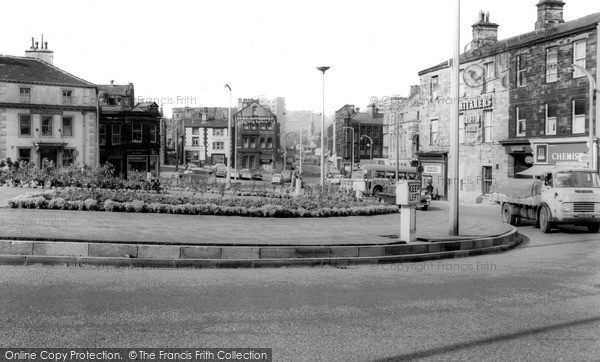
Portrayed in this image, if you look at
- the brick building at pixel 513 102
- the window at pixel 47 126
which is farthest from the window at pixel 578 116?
the window at pixel 47 126

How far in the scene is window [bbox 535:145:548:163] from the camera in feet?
120

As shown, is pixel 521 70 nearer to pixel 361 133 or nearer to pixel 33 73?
pixel 33 73

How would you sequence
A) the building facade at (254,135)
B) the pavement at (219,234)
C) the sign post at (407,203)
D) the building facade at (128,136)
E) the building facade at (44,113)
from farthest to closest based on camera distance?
1. the building facade at (254,135)
2. the building facade at (128,136)
3. the building facade at (44,113)
4. the sign post at (407,203)
5. the pavement at (219,234)

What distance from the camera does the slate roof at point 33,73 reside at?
51.2m

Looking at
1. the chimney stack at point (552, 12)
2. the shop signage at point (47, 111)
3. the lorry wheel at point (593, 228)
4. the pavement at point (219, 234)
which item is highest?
the chimney stack at point (552, 12)

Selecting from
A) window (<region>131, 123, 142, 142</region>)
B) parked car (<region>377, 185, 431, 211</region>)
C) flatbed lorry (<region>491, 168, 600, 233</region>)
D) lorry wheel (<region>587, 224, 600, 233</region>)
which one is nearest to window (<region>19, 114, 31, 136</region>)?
window (<region>131, 123, 142, 142</region>)

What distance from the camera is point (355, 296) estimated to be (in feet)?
28.1

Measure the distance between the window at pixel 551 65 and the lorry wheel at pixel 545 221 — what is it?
57.8ft

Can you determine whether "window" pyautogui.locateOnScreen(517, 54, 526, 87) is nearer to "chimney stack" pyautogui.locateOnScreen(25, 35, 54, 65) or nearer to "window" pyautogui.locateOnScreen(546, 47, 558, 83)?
"window" pyautogui.locateOnScreen(546, 47, 558, 83)

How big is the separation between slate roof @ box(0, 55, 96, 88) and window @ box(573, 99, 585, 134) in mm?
40252

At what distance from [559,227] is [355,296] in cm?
1720

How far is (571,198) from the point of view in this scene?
19734 millimetres

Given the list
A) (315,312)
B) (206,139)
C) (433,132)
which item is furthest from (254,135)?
(315,312)

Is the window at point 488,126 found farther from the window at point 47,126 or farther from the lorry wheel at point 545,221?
the window at point 47,126
